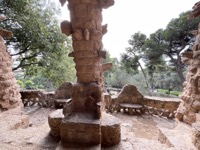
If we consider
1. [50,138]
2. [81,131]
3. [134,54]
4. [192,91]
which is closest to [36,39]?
[50,138]

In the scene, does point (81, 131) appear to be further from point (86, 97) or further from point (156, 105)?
point (156, 105)

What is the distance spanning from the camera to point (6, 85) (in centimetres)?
340

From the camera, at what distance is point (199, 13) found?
284 cm

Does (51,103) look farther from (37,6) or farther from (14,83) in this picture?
(37,6)

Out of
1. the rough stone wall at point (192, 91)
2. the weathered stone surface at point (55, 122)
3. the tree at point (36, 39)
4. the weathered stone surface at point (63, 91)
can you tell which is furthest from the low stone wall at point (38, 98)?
the rough stone wall at point (192, 91)

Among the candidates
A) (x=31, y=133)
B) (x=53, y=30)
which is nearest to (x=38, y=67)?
(x=53, y=30)

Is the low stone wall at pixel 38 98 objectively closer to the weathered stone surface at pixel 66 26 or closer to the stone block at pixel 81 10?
the weathered stone surface at pixel 66 26

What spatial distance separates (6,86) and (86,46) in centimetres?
254

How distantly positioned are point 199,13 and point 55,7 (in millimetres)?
6081

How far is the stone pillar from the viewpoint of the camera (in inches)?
130

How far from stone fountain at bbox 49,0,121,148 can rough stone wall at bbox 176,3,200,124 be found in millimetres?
1668

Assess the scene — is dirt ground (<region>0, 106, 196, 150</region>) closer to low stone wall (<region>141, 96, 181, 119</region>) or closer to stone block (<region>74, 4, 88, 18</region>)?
low stone wall (<region>141, 96, 181, 119</region>)

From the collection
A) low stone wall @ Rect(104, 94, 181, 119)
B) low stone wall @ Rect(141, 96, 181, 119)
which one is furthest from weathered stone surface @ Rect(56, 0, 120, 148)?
low stone wall @ Rect(141, 96, 181, 119)

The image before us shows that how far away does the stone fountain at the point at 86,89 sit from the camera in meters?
1.83
